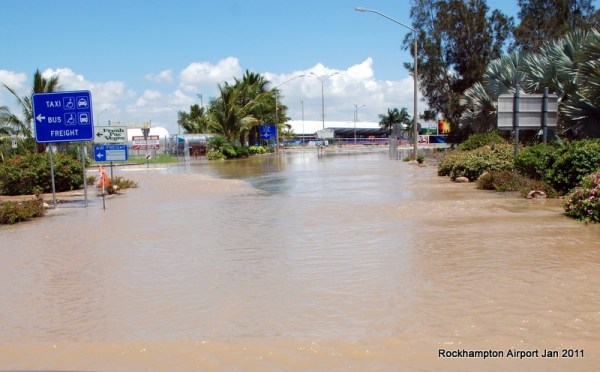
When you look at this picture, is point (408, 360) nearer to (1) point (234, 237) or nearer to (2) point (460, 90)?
(1) point (234, 237)

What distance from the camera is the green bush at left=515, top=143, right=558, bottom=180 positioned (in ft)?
52.3

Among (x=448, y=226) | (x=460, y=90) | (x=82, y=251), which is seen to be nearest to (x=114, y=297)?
(x=82, y=251)

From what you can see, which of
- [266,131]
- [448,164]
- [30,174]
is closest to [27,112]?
[30,174]

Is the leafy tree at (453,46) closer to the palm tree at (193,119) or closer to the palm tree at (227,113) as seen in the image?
the palm tree at (227,113)

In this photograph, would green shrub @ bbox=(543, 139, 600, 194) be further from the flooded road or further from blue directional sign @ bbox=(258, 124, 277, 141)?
blue directional sign @ bbox=(258, 124, 277, 141)

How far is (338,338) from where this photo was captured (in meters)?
5.00

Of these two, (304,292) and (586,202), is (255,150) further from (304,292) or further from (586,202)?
(304,292)

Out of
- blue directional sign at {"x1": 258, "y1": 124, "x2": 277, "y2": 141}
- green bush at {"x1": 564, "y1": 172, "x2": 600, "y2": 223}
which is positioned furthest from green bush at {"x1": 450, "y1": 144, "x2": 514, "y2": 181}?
blue directional sign at {"x1": 258, "y1": 124, "x2": 277, "y2": 141}

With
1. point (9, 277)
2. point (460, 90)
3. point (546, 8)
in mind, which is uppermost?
point (546, 8)

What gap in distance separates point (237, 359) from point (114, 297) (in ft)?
8.26

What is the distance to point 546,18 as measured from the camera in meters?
46.6

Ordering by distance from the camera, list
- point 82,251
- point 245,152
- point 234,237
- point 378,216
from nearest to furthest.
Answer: point 82,251
point 234,237
point 378,216
point 245,152

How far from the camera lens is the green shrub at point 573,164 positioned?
13.7m

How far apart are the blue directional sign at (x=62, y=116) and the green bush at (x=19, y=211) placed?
205 centimetres
